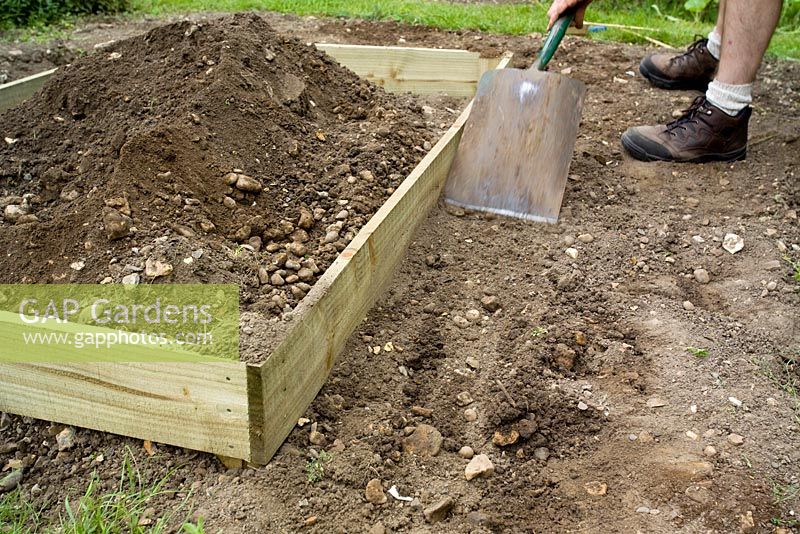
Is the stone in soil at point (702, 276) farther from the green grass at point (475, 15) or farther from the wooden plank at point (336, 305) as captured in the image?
the green grass at point (475, 15)

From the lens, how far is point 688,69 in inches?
189

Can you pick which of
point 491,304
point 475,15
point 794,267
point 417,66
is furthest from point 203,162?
point 475,15

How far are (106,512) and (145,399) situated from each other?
32cm

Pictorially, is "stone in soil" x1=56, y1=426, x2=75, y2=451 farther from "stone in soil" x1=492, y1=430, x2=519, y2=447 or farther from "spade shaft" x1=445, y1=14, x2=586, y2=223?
"spade shaft" x1=445, y1=14, x2=586, y2=223

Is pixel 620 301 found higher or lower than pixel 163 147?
lower

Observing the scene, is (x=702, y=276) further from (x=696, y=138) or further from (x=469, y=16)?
Answer: (x=469, y=16)

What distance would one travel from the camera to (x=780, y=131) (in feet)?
14.2

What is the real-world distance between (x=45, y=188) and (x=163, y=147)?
0.57 meters

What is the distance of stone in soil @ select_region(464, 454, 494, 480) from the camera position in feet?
A: 7.35

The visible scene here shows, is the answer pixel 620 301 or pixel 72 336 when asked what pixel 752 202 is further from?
pixel 72 336

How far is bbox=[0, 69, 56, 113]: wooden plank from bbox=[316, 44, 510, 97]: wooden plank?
158 centimetres

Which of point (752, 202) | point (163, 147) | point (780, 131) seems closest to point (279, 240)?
point (163, 147)

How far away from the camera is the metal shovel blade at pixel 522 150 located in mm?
3557

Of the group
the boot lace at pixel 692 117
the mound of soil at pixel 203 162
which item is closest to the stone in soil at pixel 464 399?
the mound of soil at pixel 203 162
